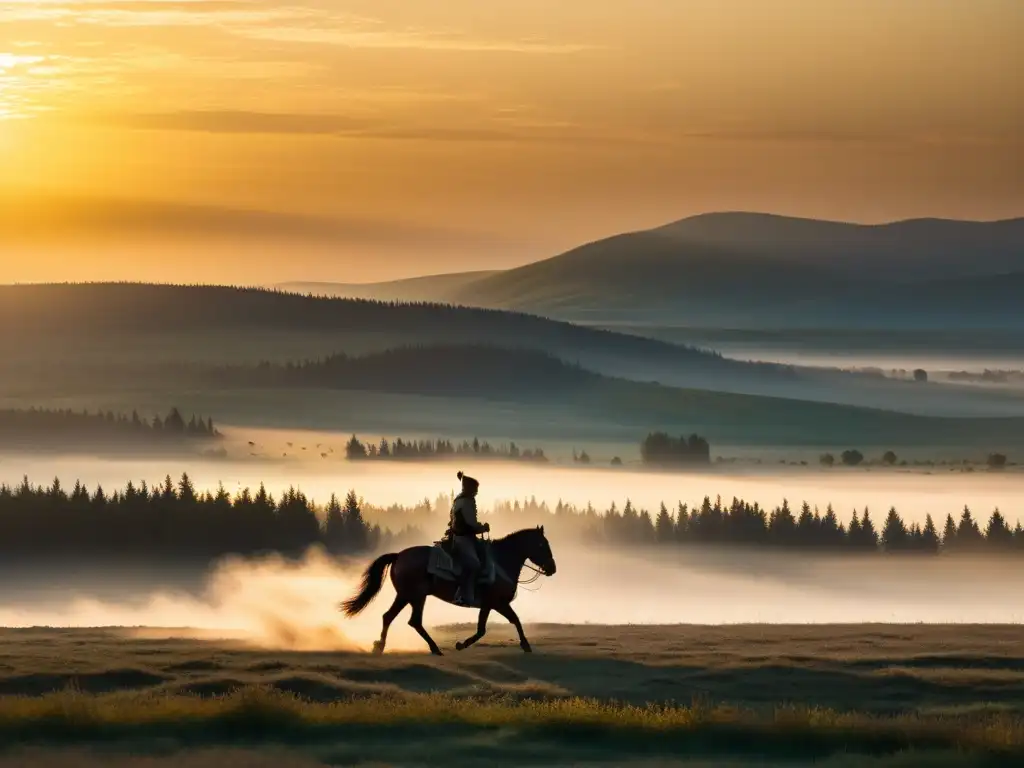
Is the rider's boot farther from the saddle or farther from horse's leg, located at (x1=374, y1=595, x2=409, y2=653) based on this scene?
horse's leg, located at (x1=374, y1=595, x2=409, y2=653)

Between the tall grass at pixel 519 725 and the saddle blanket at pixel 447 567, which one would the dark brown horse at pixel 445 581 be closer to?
the saddle blanket at pixel 447 567

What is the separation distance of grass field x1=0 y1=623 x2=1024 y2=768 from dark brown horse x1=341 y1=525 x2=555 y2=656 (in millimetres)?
994

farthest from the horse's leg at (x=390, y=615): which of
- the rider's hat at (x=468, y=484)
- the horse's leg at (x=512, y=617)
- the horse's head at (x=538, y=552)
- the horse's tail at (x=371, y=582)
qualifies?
the rider's hat at (x=468, y=484)

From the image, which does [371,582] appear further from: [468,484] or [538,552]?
[468,484]

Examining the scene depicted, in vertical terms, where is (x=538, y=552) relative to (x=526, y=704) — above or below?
above

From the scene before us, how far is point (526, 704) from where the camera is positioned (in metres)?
41.2

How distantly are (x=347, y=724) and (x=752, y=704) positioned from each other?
1001 cm

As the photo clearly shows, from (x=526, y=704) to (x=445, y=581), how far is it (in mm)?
8488

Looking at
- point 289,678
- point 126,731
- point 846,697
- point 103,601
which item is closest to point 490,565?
point 289,678

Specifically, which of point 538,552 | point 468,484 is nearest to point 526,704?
point 468,484


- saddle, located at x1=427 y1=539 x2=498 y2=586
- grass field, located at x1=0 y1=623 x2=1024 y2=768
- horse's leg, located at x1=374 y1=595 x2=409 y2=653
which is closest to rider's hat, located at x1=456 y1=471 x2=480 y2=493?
saddle, located at x1=427 y1=539 x2=498 y2=586

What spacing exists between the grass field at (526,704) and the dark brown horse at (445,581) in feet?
3.26

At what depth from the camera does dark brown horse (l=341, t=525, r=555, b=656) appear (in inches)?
1944

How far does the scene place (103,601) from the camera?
181m
